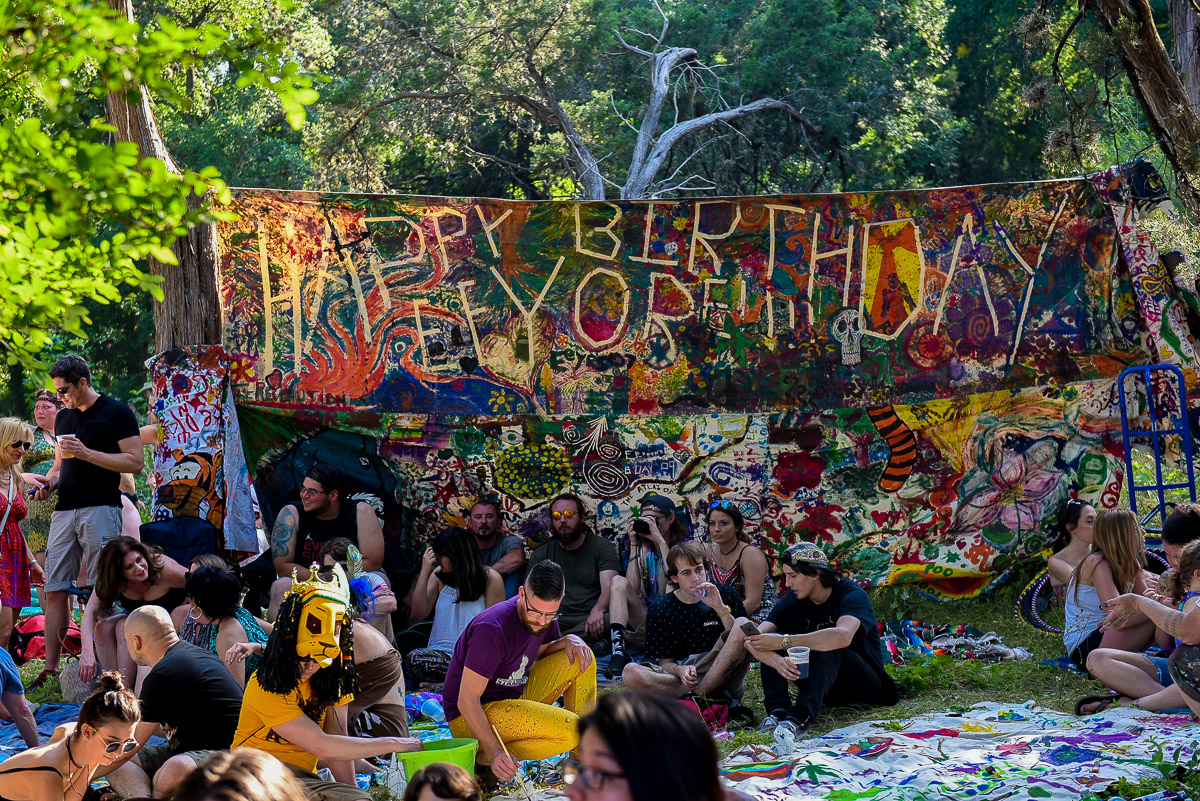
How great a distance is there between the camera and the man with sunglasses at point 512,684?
5234 millimetres

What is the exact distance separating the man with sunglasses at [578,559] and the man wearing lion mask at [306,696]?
337 cm

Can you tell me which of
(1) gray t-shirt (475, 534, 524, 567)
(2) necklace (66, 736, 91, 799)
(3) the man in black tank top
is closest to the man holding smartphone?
(1) gray t-shirt (475, 534, 524, 567)

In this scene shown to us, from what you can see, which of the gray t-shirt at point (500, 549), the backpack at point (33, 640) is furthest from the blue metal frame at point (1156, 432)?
the backpack at point (33, 640)

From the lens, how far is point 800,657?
602cm

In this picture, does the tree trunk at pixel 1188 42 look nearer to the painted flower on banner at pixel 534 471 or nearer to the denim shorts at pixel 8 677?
the painted flower on banner at pixel 534 471

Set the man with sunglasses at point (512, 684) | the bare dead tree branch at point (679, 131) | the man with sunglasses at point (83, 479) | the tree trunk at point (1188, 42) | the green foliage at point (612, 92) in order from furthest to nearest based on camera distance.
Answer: the green foliage at point (612, 92) < the bare dead tree branch at point (679, 131) < the tree trunk at point (1188, 42) < the man with sunglasses at point (83, 479) < the man with sunglasses at point (512, 684)

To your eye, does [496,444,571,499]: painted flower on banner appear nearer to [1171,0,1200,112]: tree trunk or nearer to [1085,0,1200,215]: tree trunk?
[1085,0,1200,215]: tree trunk

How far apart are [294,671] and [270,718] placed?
0.63 feet

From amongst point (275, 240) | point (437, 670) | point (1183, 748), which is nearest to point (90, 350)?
point (275, 240)

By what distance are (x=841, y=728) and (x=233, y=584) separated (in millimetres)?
3092

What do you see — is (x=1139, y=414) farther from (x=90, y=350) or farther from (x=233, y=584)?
(x=90, y=350)

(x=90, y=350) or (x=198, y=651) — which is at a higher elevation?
(x=90, y=350)

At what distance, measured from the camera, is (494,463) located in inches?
332

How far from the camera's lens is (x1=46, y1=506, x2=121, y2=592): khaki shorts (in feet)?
24.1
